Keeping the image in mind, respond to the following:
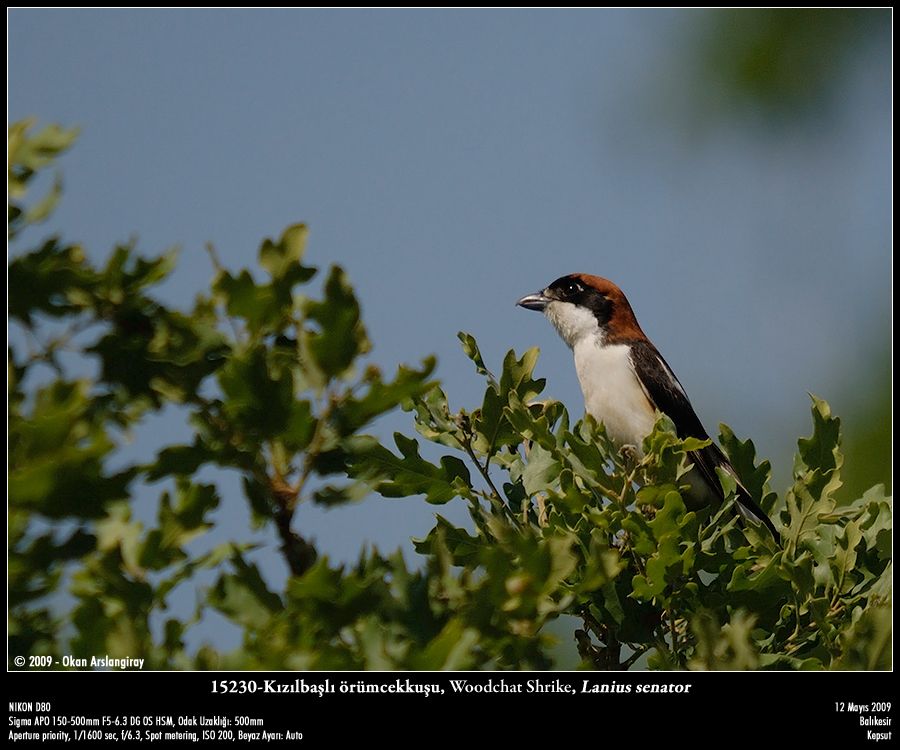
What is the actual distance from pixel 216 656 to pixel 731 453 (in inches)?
97.1

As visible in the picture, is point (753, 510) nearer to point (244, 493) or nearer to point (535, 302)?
point (244, 493)

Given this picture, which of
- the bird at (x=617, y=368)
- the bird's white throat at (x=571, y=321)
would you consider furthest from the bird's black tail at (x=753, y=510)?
the bird's white throat at (x=571, y=321)

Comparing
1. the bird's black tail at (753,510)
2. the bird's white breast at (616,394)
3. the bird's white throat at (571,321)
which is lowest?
the bird's black tail at (753,510)

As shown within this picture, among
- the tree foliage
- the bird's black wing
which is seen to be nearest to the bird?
the bird's black wing

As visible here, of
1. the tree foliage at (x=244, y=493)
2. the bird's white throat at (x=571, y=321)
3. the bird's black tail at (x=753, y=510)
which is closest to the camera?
the tree foliage at (x=244, y=493)

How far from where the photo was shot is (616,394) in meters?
6.69

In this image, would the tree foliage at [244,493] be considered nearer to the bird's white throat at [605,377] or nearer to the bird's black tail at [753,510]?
the bird's black tail at [753,510]

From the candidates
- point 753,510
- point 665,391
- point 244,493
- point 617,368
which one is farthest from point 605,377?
point 244,493

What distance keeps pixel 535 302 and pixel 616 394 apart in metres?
1.02

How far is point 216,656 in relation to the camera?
7.68ft

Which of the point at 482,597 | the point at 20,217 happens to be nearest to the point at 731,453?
the point at 482,597

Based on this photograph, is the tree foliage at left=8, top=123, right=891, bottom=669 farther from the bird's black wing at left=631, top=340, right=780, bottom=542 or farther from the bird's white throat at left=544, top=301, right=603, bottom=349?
the bird's white throat at left=544, top=301, right=603, bottom=349

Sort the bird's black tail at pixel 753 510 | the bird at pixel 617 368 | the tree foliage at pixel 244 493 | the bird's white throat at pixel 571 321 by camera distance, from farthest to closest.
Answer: the bird's white throat at pixel 571 321
the bird at pixel 617 368
the bird's black tail at pixel 753 510
the tree foliage at pixel 244 493

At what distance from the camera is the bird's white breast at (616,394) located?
6609 mm
